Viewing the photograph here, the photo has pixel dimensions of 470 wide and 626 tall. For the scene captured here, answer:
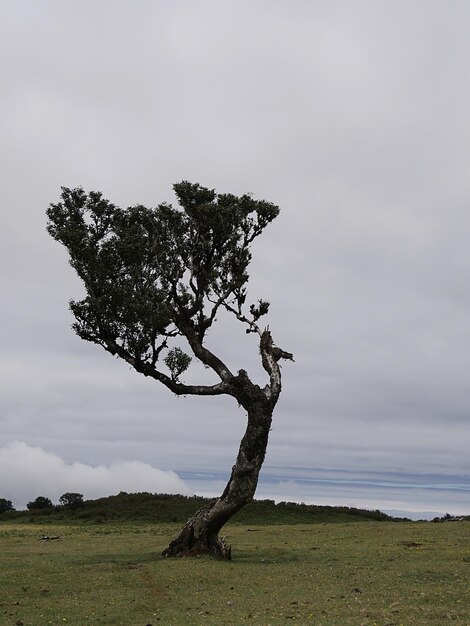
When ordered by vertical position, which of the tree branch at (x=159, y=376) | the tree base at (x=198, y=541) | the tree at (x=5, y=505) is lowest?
the tree at (x=5, y=505)

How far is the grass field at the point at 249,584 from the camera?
740 inches

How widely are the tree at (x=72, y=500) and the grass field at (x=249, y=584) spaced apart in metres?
43.8

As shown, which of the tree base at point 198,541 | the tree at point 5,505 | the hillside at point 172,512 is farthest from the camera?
the tree at point 5,505

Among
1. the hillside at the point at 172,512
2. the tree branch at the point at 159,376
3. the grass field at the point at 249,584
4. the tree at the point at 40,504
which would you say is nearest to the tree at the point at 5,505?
the tree at the point at 40,504

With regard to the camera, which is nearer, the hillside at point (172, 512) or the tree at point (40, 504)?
the hillside at point (172, 512)

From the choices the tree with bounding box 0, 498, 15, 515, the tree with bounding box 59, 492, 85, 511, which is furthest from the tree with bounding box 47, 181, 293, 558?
the tree with bounding box 0, 498, 15, 515

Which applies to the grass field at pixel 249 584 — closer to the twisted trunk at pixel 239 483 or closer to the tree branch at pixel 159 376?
the twisted trunk at pixel 239 483

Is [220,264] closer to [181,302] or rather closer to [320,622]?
[181,302]

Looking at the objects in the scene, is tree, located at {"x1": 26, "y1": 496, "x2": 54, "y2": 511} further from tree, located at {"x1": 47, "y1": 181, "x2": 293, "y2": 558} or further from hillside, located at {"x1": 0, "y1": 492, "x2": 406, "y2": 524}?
tree, located at {"x1": 47, "y1": 181, "x2": 293, "y2": 558}

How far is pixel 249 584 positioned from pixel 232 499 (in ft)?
29.7

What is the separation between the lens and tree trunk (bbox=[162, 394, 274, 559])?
33.7 m

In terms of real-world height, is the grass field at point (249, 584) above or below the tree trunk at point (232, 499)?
below

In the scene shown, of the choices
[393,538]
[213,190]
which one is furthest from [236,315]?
[393,538]

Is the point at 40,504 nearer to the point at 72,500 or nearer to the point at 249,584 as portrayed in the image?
the point at 72,500
